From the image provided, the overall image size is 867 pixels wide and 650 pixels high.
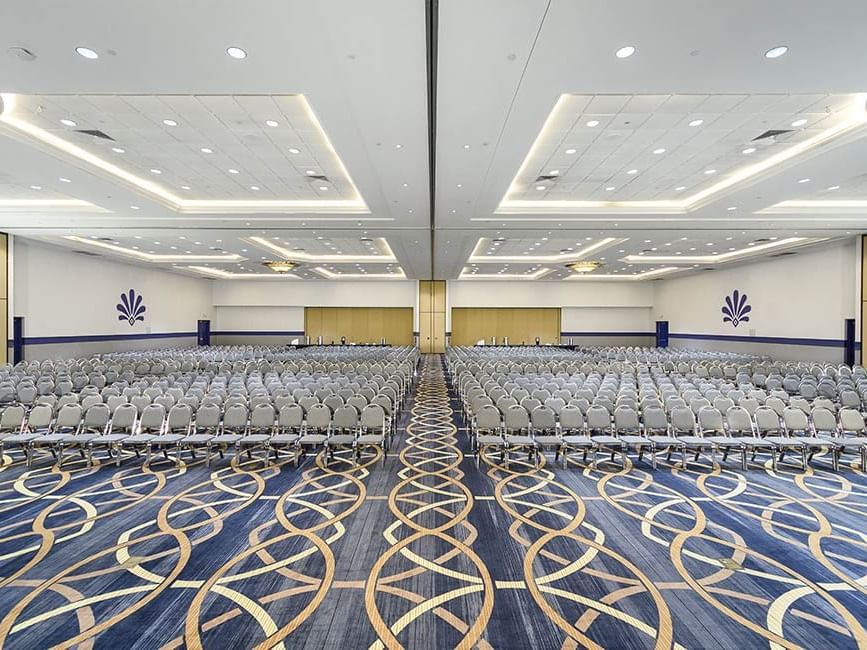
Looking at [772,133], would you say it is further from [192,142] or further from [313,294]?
[313,294]

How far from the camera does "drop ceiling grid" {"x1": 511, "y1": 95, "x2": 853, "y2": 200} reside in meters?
7.12

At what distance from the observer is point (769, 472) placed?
275 inches

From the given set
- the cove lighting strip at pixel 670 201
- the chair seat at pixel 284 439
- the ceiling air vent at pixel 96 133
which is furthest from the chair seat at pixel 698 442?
the ceiling air vent at pixel 96 133

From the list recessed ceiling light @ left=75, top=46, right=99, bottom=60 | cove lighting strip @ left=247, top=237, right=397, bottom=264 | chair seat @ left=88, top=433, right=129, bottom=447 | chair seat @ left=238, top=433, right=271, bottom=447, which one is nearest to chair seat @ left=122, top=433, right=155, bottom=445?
chair seat @ left=88, top=433, right=129, bottom=447

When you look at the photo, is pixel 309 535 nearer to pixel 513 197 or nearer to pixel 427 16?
pixel 427 16

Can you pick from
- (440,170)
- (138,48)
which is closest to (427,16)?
(138,48)

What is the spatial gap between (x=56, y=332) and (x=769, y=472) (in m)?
24.7

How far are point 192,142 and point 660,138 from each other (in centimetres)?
912

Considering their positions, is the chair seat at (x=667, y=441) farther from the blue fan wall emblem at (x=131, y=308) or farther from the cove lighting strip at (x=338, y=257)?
the blue fan wall emblem at (x=131, y=308)

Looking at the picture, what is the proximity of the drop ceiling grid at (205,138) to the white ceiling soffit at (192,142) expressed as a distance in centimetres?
2

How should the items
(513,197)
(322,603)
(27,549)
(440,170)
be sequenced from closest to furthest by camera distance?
(322,603) < (27,549) < (440,170) < (513,197)

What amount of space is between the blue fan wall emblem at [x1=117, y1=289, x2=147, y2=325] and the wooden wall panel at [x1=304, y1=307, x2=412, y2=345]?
10877 millimetres

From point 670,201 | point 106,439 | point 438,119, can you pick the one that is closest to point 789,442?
point 438,119

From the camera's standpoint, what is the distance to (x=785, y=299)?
20.2 metres
